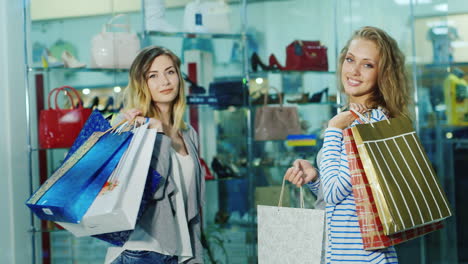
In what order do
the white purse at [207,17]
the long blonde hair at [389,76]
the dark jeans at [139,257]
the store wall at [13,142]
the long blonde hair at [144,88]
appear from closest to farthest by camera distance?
the long blonde hair at [389,76] < the dark jeans at [139,257] < the long blonde hair at [144,88] < the store wall at [13,142] < the white purse at [207,17]

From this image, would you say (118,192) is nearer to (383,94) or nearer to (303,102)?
(383,94)

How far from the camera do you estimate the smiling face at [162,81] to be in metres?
2.81

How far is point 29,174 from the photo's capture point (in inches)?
157

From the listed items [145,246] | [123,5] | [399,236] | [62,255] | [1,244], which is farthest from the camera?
[123,5]

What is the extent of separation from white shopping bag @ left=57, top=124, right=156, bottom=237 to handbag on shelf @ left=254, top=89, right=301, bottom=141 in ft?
9.38

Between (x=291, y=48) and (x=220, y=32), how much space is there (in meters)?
0.71

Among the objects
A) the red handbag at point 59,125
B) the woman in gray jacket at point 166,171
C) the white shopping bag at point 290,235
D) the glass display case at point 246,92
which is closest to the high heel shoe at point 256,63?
the glass display case at point 246,92

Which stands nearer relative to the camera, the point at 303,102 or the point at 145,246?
the point at 145,246

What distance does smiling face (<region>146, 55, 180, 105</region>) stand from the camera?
111 inches

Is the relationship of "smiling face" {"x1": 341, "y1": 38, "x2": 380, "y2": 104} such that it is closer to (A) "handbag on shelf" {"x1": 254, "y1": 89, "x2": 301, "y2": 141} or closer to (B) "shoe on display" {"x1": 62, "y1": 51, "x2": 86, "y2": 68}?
(B) "shoe on display" {"x1": 62, "y1": 51, "x2": 86, "y2": 68}

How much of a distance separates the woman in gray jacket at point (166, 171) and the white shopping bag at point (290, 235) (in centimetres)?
55

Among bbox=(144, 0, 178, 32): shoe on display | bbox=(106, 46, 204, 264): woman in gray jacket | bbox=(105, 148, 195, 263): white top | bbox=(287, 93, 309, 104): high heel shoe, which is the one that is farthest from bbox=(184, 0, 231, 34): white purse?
bbox=(105, 148, 195, 263): white top

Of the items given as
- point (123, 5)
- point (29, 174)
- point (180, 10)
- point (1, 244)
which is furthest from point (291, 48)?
point (1, 244)

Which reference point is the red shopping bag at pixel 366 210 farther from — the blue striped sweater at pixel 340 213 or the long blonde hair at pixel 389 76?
the long blonde hair at pixel 389 76
